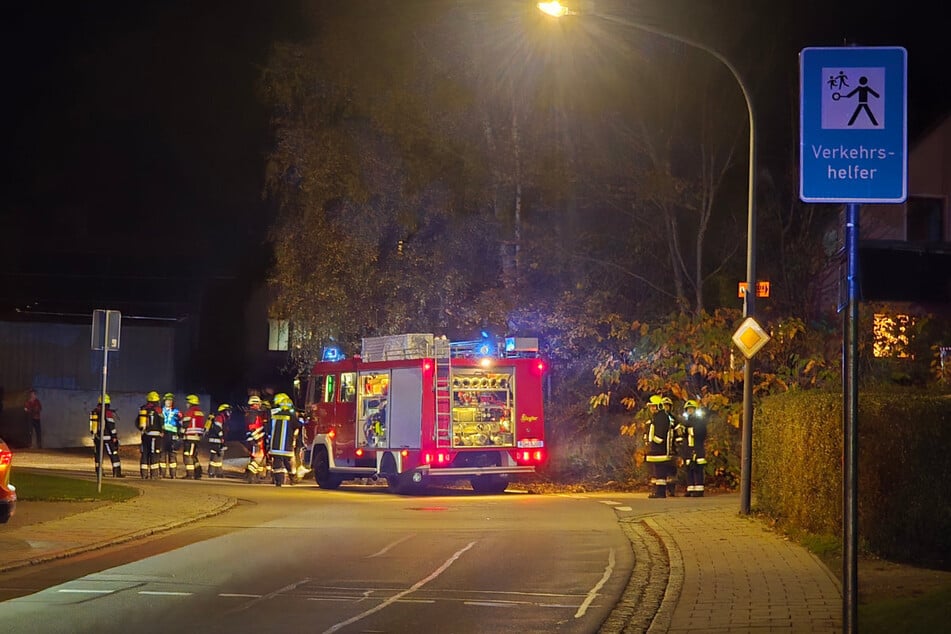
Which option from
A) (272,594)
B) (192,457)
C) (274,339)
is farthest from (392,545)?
(274,339)

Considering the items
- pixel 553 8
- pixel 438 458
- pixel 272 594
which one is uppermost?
pixel 553 8

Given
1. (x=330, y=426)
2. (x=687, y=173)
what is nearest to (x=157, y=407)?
(x=330, y=426)

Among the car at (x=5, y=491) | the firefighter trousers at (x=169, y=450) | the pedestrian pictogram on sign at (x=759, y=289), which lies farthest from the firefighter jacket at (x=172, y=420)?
the pedestrian pictogram on sign at (x=759, y=289)

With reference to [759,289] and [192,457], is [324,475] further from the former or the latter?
[759,289]

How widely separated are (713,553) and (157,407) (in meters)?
15.2

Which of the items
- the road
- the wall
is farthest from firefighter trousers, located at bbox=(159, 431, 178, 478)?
the wall

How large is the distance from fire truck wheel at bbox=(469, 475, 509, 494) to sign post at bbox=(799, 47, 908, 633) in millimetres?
16330

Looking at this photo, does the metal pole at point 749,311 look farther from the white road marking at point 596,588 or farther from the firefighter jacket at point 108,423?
the firefighter jacket at point 108,423

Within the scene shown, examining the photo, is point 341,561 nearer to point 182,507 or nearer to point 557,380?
point 182,507

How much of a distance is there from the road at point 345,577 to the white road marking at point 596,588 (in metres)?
0.01

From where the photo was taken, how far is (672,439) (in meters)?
20.7

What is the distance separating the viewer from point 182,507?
1808 centimetres

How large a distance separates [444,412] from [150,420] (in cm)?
678

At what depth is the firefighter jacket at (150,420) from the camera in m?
24.8
